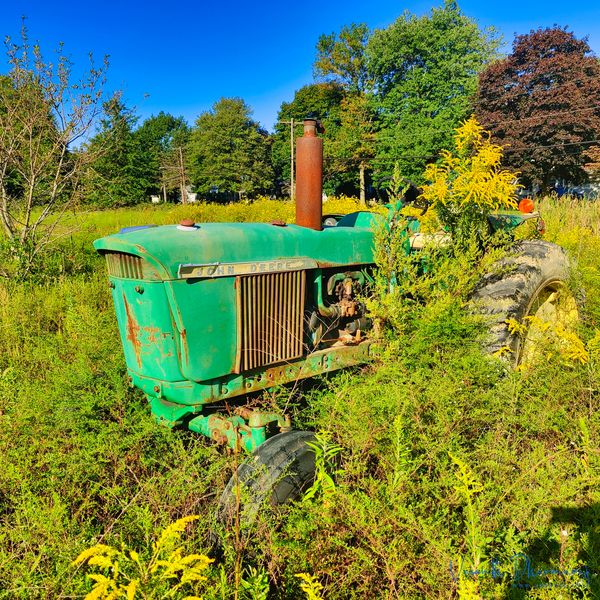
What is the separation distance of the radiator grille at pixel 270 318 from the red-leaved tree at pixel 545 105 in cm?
2183

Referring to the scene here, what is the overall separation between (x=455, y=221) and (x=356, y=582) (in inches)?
107

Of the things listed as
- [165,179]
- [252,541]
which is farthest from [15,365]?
[165,179]

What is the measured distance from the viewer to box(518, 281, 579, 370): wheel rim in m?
3.14

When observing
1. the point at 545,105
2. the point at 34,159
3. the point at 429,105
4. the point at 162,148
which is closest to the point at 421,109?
the point at 429,105

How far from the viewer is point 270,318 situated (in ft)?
8.37

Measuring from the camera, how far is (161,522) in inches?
76.1

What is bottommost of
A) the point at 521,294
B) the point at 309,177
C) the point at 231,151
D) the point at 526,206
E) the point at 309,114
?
the point at 521,294

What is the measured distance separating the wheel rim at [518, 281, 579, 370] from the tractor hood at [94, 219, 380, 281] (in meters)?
1.58

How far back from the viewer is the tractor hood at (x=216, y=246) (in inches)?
84.4

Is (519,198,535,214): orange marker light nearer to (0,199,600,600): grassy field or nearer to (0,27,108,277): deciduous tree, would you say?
(0,199,600,600): grassy field

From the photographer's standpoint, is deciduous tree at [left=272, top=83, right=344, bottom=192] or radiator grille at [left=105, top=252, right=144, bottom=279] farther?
deciduous tree at [left=272, top=83, right=344, bottom=192]

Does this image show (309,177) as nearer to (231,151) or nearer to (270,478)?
(270,478)

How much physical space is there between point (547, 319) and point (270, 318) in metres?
2.89

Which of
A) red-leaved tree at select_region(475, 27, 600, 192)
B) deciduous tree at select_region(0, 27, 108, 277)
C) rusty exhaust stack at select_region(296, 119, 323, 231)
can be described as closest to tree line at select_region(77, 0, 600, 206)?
red-leaved tree at select_region(475, 27, 600, 192)
